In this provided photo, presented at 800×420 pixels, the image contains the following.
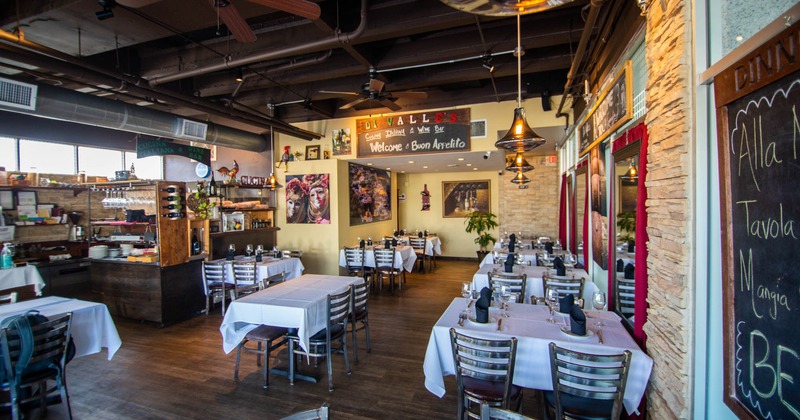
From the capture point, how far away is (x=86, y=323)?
3.56 m

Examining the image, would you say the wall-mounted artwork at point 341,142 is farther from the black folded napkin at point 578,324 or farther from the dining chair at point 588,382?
the dining chair at point 588,382

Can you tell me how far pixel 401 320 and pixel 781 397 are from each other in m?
4.83

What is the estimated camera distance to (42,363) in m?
3.00

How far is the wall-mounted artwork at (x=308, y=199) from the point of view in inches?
337

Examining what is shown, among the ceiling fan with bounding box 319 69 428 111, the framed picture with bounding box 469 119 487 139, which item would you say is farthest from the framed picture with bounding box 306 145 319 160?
the framed picture with bounding box 469 119 487 139

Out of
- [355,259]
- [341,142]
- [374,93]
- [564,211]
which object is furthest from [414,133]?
[564,211]

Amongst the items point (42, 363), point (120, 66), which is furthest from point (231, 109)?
point (42, 363)

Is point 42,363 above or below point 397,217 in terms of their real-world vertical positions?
below

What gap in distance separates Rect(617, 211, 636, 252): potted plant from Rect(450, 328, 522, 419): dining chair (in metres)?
1.83

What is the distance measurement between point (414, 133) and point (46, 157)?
9081 mm

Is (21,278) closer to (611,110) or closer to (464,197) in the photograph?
(611,110)

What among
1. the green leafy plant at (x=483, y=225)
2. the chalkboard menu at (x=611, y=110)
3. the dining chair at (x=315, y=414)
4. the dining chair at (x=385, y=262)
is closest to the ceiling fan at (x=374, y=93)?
the chalkboard menu at (x=611, y=110)

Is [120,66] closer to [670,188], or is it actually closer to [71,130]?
[71,130]

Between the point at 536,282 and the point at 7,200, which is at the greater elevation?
the point at 7,200
